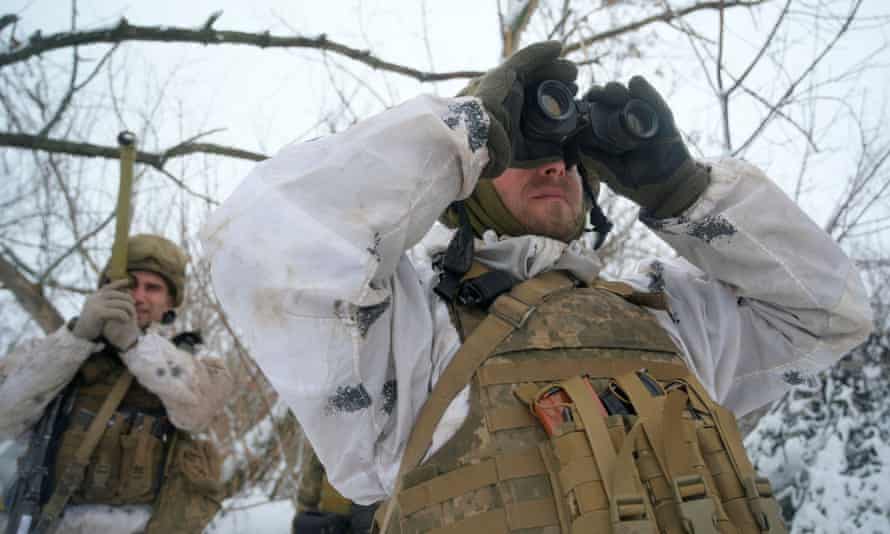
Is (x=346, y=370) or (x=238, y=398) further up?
(x=238, y=398)

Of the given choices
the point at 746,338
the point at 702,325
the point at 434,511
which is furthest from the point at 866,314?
the point at 434,511

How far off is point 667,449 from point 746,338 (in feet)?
2.38

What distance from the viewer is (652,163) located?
4.95ft

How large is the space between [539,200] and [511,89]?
0.36 meters

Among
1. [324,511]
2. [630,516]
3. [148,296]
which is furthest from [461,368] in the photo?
[148,296]

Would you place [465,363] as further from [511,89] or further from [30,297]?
[30,297]

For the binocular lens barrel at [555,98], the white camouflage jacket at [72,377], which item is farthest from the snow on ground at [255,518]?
the binocular lens barrel at [555,98]

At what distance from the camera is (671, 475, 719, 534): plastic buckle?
1.02 meters

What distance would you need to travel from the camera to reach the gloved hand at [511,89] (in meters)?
1.24

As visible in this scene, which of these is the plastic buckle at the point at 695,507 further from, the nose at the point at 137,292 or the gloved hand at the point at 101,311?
the nose at the point at 137,292

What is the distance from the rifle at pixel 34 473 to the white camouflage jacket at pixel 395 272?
1695 mm

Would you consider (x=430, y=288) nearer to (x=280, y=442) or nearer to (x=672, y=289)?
(x=672, y=289)

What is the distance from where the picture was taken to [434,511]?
112 cm

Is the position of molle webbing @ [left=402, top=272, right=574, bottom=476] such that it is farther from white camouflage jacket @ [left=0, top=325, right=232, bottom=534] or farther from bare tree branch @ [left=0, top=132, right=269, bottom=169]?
white camouflage jacket @ [left=0, top=325, right=232, bottom=534]
